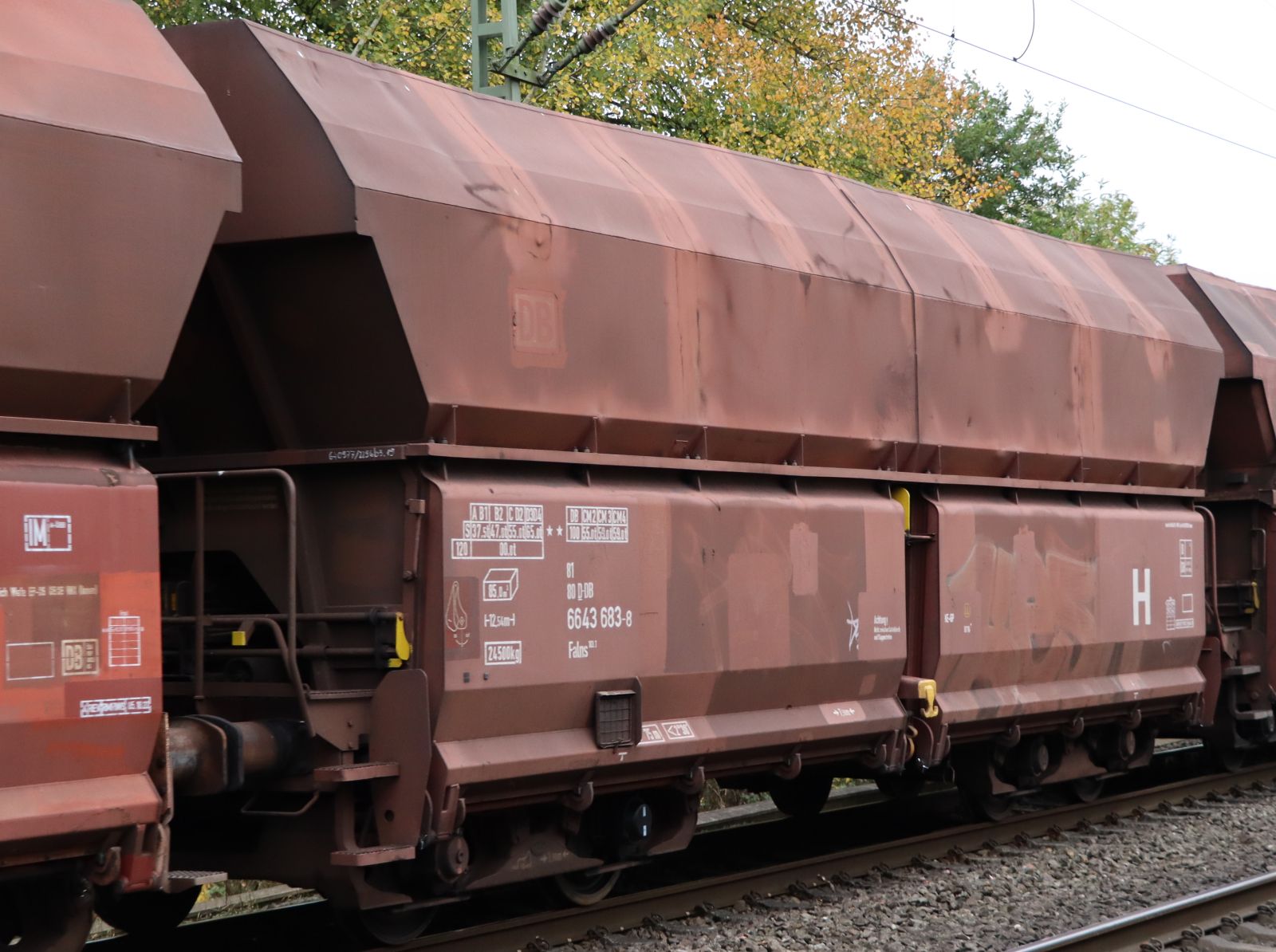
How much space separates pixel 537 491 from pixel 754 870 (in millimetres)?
3465

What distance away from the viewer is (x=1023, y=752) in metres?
11.5

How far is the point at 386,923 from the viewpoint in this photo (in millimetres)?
7363

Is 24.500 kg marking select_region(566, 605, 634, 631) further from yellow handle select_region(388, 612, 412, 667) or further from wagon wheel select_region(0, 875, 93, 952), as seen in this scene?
wagon wheel select_region(0, 875, 93, 952)

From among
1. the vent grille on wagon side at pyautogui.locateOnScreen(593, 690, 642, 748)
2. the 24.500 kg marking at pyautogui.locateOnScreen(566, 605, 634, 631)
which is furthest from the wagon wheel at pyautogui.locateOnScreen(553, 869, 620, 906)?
the 24.500 kg marking at pyautogui.locateOnScreen(566, 605, 634, 631)

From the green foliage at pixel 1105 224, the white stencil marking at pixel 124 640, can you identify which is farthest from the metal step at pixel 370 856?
the green foliage at pixel 1105 224

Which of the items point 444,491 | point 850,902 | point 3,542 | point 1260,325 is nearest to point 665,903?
point 850,902

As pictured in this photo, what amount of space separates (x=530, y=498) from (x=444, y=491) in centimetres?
56

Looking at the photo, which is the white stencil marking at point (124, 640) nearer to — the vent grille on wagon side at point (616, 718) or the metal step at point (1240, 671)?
the vent grille on wagon side at point (616, 718)

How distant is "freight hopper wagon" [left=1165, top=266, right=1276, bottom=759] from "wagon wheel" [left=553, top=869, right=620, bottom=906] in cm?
702

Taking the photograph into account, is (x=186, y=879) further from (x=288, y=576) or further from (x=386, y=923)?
(x=386, y=923)

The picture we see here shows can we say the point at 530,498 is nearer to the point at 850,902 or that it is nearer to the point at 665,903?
the point at 665,903

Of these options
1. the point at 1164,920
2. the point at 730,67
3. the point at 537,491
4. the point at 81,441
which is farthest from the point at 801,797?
the point at 730,67

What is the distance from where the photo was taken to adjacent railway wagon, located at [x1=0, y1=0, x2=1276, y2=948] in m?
5.39

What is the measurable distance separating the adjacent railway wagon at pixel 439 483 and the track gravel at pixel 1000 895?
28.1 inches
